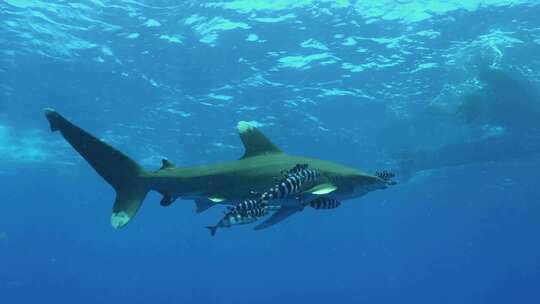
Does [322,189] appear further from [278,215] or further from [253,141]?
[253,141]

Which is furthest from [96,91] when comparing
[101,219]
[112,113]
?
[101,219]

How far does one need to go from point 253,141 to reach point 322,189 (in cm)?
184

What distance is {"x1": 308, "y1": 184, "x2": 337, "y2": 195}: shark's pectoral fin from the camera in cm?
628

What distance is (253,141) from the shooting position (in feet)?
25.7

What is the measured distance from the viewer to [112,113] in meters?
31.1

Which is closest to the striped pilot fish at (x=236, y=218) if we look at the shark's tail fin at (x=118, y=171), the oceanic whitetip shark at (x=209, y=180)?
the oceanic whitetip shark at (x=209, y=180)

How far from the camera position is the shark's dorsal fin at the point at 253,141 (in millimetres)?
7781

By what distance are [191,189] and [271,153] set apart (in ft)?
4.91

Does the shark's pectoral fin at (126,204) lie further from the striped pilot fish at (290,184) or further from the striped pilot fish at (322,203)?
the striped pilot fish at (322,203)

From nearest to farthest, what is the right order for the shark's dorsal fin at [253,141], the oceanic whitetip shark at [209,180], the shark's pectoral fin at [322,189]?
the shark's pectoral fin at [322,189] < the oceanic whitetip shark at [209,180] < the shark's dorsal fin at [253,141]

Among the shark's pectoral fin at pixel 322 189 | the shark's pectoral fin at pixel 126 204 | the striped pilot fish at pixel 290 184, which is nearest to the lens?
the striped pilot fish at pixel 290 184

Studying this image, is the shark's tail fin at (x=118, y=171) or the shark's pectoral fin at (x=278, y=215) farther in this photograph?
the shark's pectoral fin at (x=278, y=215)

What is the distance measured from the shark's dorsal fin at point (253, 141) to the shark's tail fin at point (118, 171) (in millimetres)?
1678

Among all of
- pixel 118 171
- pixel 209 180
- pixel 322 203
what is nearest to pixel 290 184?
pixel 322 203
